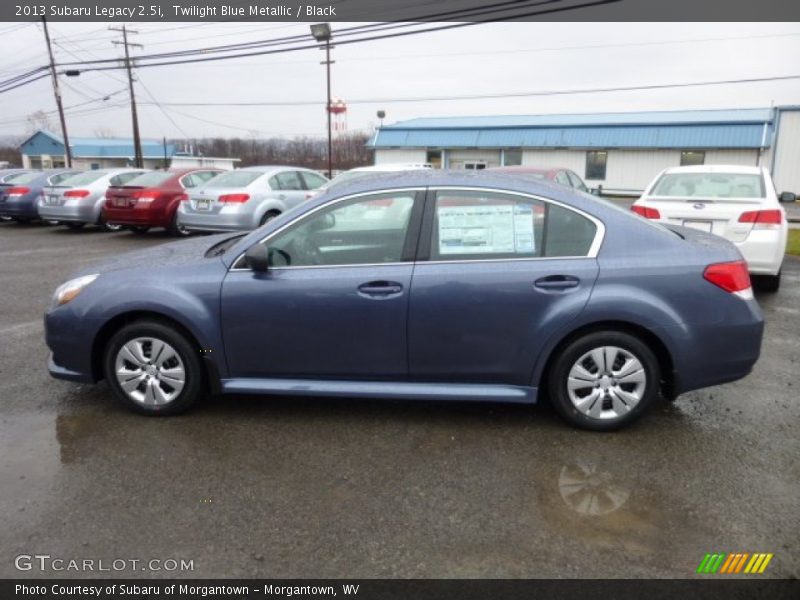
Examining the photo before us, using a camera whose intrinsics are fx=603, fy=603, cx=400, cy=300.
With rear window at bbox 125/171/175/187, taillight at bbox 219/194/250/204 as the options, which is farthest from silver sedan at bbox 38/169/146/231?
taillight at bbox 219/194/250/204

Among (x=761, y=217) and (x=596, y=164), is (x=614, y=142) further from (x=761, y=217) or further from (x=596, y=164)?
(x=761, y=217)

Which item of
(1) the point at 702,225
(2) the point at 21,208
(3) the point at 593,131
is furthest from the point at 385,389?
(3) the point at 593,131

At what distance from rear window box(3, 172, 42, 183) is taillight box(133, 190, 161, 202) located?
5.65 metres

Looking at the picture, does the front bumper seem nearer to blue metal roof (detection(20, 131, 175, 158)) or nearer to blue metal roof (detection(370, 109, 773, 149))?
blue metal roof (detection(370, 109, 773, 149))

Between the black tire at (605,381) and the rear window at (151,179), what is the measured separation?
11.8 m

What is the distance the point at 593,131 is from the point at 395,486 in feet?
136

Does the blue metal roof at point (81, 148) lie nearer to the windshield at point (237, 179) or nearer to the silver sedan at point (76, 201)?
the silver sedan at point (76, 201)

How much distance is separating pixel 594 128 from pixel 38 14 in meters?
32.9

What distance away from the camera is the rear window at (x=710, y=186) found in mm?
7375

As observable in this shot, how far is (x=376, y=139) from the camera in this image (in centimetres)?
4625

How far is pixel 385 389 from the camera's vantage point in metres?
3.84

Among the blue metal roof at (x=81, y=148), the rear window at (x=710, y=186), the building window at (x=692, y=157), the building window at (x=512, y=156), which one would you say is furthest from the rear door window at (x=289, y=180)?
the blue metal roof at (x=81, y=148)
